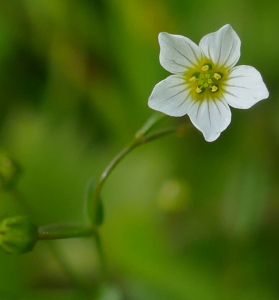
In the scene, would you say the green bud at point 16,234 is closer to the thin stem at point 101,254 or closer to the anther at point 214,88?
the thin stem at point 101,254

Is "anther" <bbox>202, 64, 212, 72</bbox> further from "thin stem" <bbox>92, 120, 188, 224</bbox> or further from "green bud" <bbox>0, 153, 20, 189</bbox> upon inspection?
"green bud" <bbox>0, 153, 20, 189</bbox>

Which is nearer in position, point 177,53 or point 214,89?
point 177,53

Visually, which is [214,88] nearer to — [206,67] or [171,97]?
[206,67]

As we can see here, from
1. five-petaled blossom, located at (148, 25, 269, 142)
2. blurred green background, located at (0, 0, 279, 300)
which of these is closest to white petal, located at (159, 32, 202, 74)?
five-petaled blossom, located at (148, 25, 269, 142)

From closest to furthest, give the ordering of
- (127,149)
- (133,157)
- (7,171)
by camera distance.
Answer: (127,149), (7,171), (133,157)

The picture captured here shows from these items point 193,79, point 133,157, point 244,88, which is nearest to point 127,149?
point 193,79

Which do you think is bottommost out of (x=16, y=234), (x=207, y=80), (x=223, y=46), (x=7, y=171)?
(x=16, y=234)
